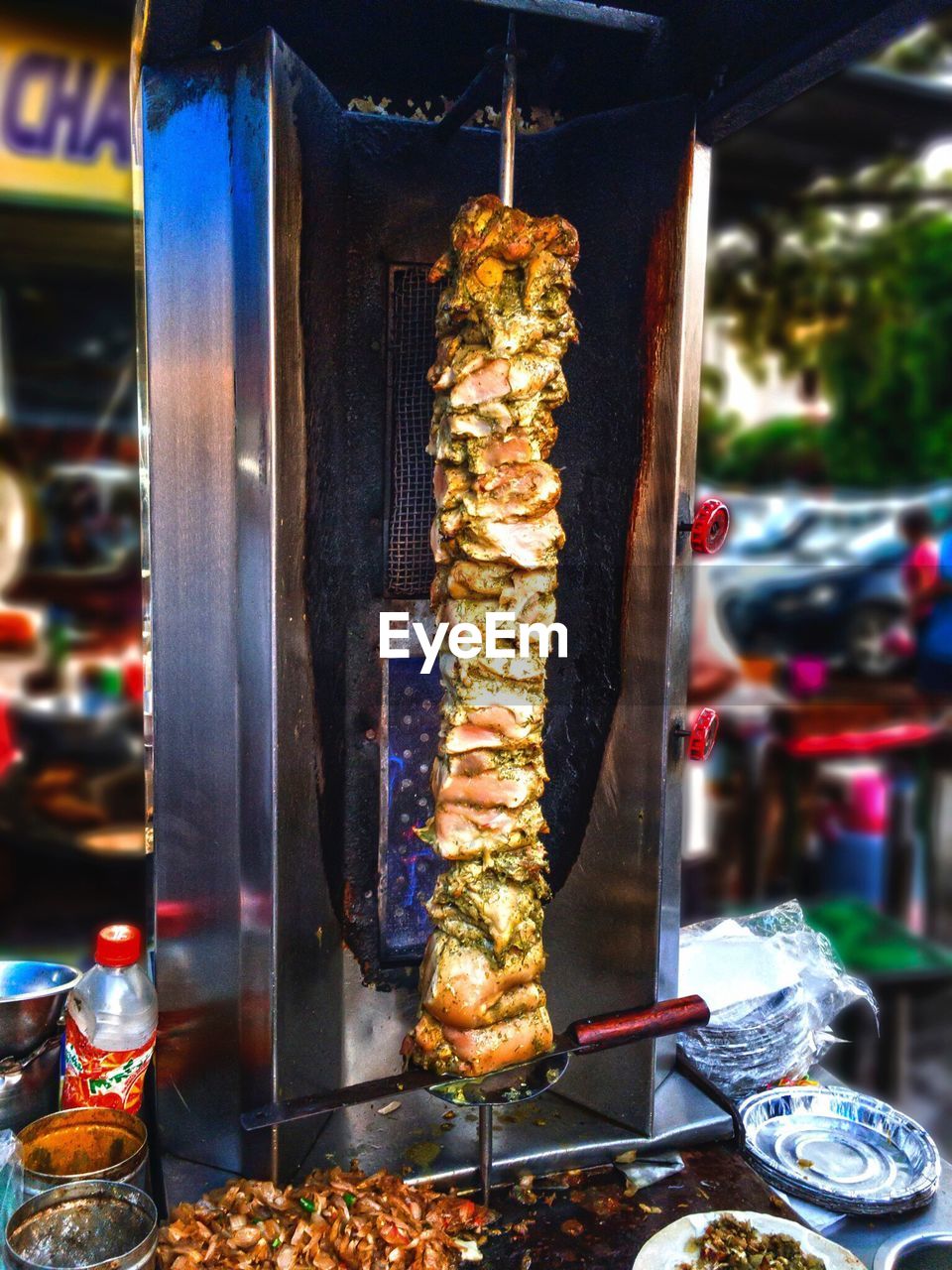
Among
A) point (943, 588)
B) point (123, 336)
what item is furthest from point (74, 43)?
point (943, 588)

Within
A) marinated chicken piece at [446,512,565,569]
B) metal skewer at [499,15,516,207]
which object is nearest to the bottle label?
marinated chicken piece at [446,512,565,569]

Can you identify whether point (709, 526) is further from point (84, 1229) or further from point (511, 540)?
point (84, 1229)

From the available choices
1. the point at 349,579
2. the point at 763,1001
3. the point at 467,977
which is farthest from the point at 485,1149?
the point at 349,579

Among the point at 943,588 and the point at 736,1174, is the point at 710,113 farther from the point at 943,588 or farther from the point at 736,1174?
the point at 943,588

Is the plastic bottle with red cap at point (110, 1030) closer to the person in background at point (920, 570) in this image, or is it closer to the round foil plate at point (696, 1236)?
the round foil plate at point (696, 1236)

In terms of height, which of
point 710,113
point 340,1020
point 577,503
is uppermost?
point 710,113

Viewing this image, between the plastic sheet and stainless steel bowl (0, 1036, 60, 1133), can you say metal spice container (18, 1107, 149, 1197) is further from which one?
the plastic sheet

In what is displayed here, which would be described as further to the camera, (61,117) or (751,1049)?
A: (61,117)
